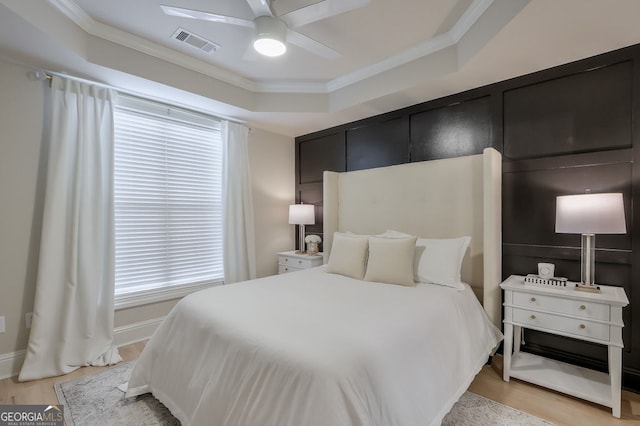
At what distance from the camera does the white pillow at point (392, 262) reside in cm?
236

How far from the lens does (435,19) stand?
227cm

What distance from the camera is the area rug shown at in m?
1.78

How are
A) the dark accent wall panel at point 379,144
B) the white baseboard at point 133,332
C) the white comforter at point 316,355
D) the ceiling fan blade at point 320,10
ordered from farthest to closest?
the dark accent wall panel at point 379,144, the white baseboard at point 133,332, the ceiling fan blade at point 320,10, the white comforter at point 316,355

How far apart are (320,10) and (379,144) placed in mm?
2012

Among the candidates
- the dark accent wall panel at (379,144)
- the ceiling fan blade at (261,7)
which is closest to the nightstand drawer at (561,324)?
the dark accent wall panel at (379,144)

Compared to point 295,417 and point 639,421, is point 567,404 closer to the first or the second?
point 639,421

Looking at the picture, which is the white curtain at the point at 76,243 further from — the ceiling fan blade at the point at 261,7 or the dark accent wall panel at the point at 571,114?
the dark accent wall panel at the point at 571,114

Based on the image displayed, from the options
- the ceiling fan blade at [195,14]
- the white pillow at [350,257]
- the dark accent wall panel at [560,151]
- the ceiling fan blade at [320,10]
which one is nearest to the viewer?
the ceiling fan blade at [320,10]

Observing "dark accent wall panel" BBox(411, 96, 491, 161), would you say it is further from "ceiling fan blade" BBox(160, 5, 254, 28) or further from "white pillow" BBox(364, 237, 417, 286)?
"ceiling fan blade" BBox(160, 5, 254, 28)

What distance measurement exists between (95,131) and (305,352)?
2.79 m

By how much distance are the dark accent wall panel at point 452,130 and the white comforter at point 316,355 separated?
146cm

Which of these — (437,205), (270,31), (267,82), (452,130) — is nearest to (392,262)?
(437,205)

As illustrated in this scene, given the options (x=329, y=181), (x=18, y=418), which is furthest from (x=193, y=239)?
(x=18, y=418)

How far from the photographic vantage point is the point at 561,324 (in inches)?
78.6
